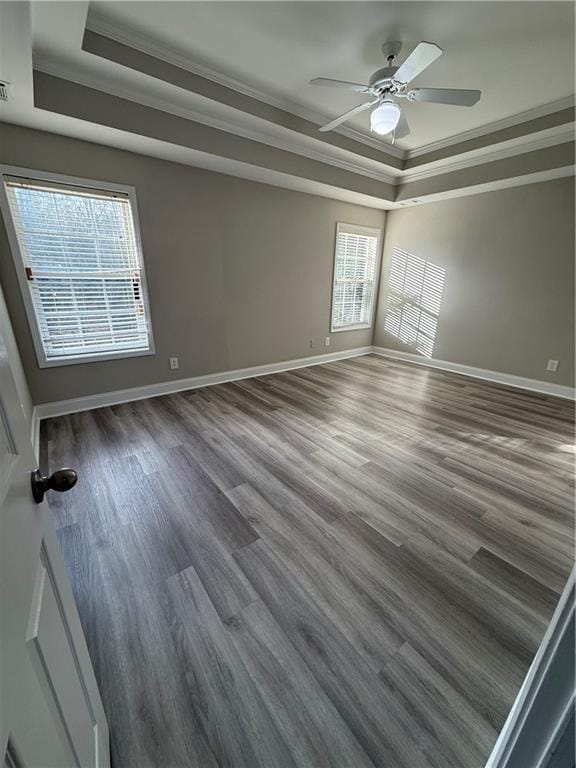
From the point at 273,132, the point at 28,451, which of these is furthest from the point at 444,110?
the point at 28,451

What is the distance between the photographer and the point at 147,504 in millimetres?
1841

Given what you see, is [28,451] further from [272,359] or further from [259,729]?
[272,359]

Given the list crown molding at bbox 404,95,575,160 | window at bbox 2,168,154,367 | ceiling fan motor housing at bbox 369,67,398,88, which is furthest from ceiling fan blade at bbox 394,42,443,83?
window at bbox 2,168,154,367

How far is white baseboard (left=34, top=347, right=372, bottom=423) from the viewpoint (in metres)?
2.94

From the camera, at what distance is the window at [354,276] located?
4809mm

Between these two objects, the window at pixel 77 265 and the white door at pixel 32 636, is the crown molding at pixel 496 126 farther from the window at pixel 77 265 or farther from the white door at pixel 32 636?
the white door at pixel 32 636

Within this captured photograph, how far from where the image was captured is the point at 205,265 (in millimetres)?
3490

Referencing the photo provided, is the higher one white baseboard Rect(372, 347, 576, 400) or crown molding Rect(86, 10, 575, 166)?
crown molding Rect(86, 10, 575, 166)

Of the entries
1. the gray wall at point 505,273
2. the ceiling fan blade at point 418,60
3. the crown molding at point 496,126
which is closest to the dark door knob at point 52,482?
the ceiling fan blade at point 418,60

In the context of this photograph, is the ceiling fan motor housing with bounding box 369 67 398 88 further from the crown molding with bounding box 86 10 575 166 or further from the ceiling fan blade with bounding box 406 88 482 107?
the crown molding with bounding box 86 10 575 166

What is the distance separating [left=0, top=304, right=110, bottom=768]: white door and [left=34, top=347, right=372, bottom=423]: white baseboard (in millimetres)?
2728

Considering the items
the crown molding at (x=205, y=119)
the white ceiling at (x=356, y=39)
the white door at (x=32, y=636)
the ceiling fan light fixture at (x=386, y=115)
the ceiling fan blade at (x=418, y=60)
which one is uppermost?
the white ceiling at (x=356, y=39)

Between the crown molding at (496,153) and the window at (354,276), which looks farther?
the window at (354,276)

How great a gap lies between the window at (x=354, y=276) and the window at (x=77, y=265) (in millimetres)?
2932
